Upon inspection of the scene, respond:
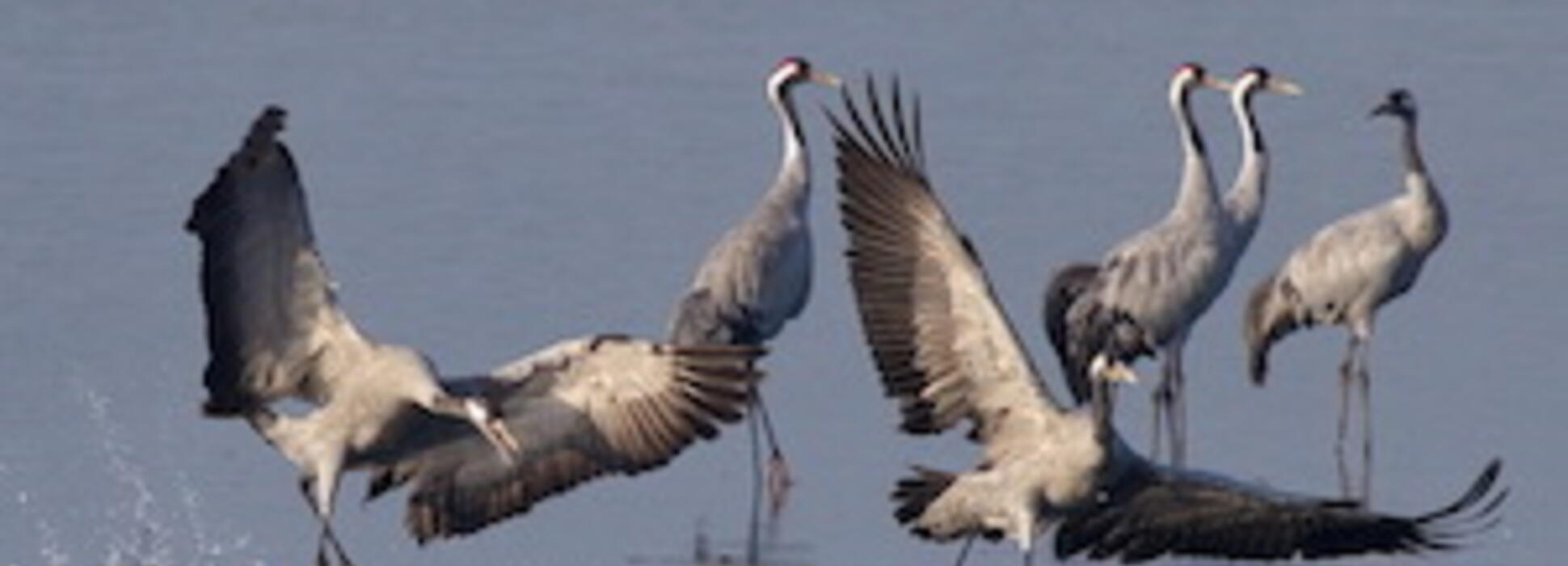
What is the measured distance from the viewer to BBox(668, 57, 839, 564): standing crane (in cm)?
1528

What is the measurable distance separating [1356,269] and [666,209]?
2832 millimetres

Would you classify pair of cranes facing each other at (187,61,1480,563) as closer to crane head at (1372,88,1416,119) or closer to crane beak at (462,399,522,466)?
crane beak at (462,399,522,466)

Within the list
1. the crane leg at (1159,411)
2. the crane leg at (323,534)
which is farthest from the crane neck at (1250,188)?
the crane leg at (323,534)

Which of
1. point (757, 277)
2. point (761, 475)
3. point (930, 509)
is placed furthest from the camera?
point (757, 277)

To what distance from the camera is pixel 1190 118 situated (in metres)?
17.1

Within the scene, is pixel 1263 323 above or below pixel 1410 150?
below

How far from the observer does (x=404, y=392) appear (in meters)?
12.8

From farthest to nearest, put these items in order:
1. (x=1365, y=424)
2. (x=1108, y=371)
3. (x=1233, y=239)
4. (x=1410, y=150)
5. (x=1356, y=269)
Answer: (x=1410, y=150)
(x=1356, y=269)
(x=1233, y=239)
(x=1365, y=424)
(x=1108, y=371)

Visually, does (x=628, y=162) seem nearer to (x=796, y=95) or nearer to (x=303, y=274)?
(x=796, y=95)

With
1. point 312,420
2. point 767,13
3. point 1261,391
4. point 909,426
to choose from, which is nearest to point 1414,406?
point 1261,391

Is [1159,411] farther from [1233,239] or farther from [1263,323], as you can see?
[1233,239]

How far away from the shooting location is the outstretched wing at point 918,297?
1287 centimetres

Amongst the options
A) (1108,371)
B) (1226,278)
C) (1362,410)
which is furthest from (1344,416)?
(1108,371)

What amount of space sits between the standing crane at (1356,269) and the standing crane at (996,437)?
346 cm
